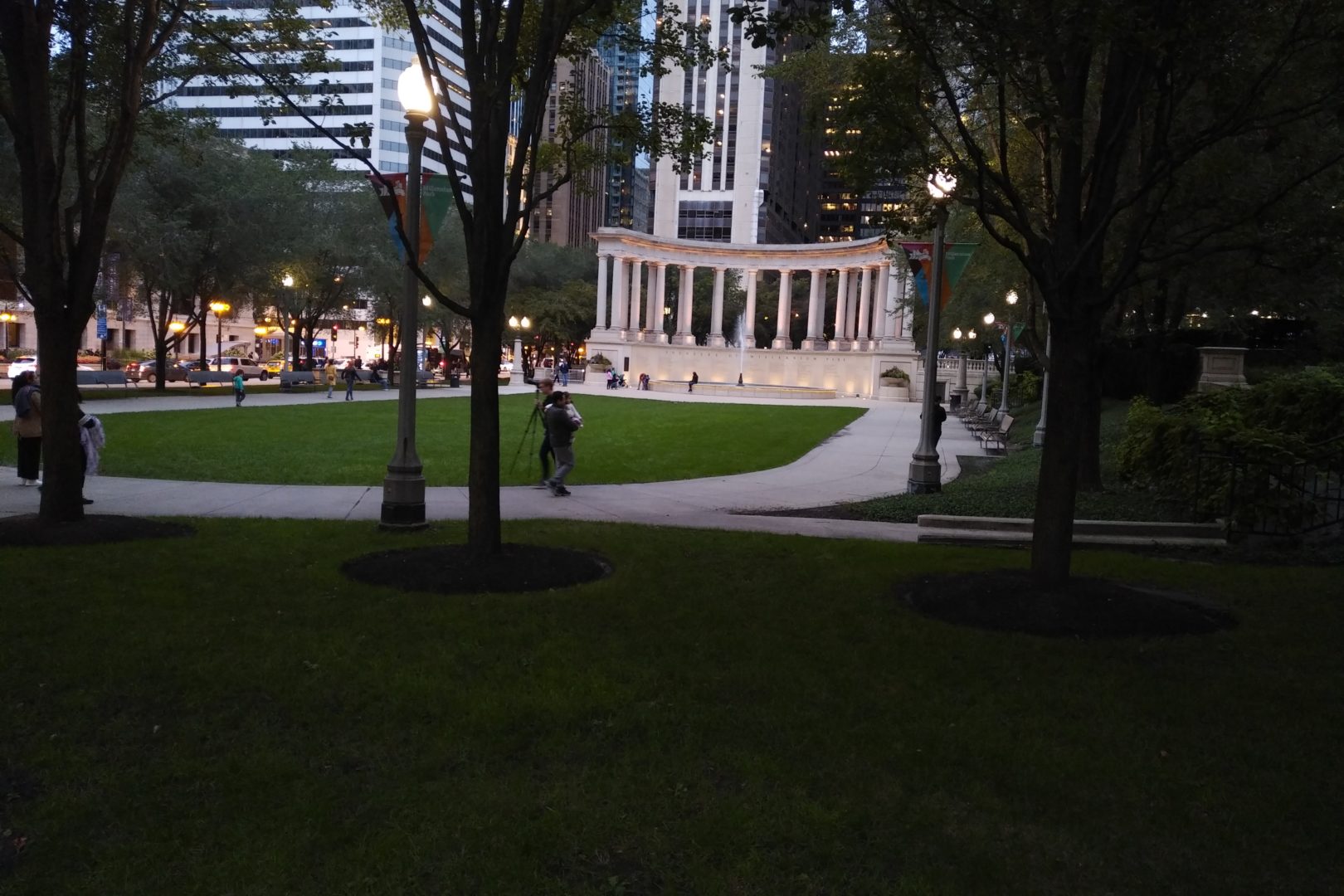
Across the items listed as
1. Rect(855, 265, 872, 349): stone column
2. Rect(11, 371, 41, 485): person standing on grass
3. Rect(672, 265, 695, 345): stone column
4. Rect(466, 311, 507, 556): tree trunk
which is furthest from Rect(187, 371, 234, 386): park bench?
Rect(855, 265, 872, 349): stone column

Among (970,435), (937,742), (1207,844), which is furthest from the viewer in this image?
(970,435)

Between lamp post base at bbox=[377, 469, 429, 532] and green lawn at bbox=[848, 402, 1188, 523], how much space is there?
6.48 metres

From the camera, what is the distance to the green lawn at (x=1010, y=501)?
13.1 metres

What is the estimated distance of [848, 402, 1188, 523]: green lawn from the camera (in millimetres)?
13148

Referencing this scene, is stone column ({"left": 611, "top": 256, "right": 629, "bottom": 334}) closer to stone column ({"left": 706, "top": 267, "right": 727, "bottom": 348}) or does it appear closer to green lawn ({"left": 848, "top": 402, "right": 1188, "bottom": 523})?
stone column ({"left": 706, "top": 267, "right": 727, "bottom": 348})

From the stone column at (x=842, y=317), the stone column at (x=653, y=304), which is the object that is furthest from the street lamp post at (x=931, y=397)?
the stone column at (x=653, y=304)

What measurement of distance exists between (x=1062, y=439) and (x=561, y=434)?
29.6 feet

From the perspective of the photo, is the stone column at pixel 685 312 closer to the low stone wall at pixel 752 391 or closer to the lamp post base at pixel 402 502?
the low stone wall at pixel 752 391

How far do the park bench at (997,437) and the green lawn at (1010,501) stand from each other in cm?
515

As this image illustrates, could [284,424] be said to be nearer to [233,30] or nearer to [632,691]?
[233,30]

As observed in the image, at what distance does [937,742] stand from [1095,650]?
8.04ft

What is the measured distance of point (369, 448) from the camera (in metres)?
21.3

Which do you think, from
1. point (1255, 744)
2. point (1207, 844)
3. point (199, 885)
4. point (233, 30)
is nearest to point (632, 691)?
point (199, 885)

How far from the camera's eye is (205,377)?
4744cm
